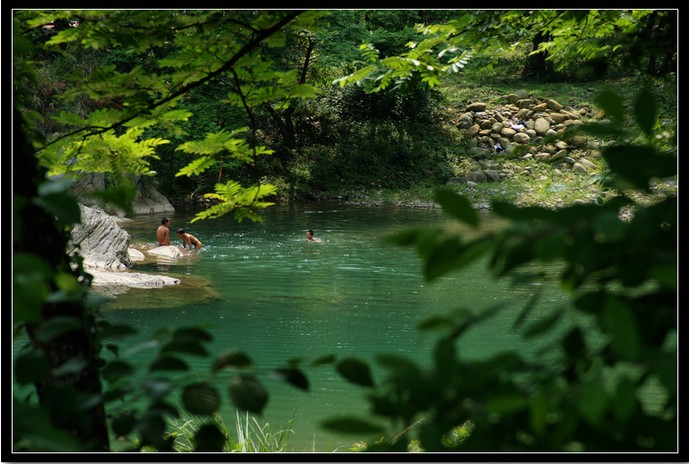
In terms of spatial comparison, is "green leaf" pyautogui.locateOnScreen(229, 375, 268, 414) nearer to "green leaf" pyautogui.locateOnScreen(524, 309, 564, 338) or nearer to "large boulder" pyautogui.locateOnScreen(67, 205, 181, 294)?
"green leaf" pyautogui.locateOnScreen(524, 309, 564, 338)

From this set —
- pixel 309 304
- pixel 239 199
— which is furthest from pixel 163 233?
pixel 239 199

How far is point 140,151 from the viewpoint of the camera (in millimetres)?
2965

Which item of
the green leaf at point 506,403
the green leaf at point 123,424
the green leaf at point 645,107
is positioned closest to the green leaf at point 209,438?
the green leaf at point 123,424

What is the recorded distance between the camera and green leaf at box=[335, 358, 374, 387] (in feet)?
3.65

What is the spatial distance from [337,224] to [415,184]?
6.25 meters

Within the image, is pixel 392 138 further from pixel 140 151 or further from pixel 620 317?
pixel 620 317

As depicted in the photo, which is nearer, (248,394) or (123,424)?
(248,394)

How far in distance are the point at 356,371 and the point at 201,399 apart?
262mm

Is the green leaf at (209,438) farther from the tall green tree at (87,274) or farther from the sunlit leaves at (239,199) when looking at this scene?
the sunlit leaves at (239,199)

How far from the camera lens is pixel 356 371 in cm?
111

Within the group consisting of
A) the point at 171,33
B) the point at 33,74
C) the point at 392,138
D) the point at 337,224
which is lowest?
the point at 337,224

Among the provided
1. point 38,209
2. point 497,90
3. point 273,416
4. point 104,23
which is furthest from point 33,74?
point 497,90

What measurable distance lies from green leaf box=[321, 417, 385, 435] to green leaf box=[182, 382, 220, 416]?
32cm

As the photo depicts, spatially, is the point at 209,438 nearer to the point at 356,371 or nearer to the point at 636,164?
the point at 356,371
